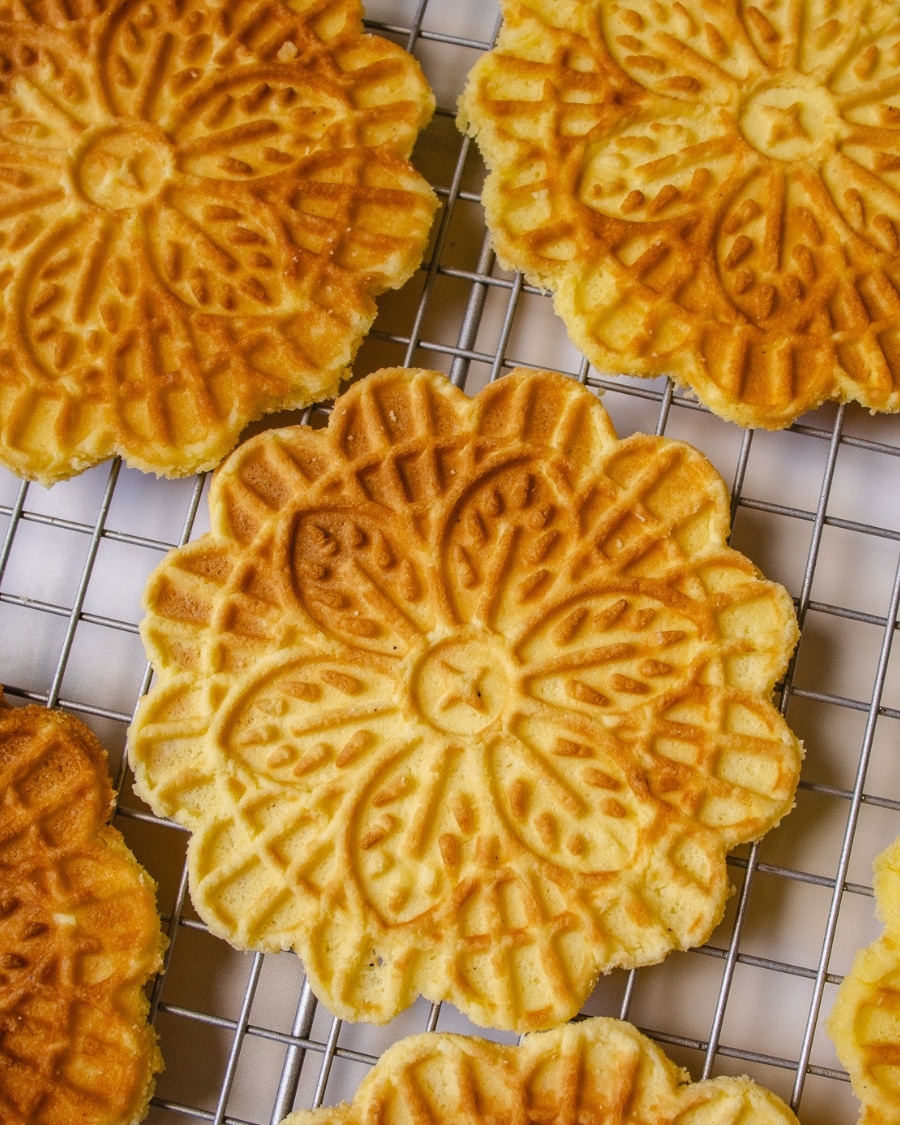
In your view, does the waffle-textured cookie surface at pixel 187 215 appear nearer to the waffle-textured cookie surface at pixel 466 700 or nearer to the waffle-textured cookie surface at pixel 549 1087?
the waffle-textured cookie surface at pixel 466 700

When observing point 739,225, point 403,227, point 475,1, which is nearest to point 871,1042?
point 739,225

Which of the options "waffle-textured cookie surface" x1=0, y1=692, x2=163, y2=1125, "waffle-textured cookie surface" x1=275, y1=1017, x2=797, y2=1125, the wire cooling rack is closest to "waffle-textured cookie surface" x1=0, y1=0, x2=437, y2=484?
the wire cooling rack

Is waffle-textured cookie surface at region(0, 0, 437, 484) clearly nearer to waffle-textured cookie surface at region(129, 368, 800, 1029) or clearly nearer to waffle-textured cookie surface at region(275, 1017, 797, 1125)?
waffle-textured cookie surface at region(129, 368, 800, 1029)

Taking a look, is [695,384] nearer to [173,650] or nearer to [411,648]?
[411,648]

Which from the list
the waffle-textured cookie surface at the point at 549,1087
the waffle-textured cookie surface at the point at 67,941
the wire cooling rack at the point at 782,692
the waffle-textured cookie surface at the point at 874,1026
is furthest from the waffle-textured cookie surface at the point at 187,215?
the waffle-textured cookie surface at the point at 874,1026

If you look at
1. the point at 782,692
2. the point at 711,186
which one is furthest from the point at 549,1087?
the point at 711,186
